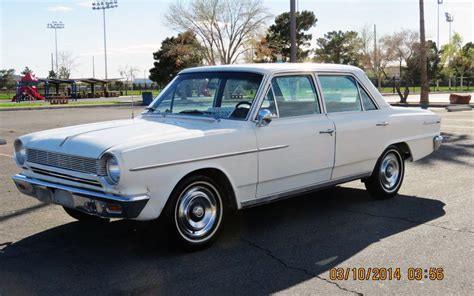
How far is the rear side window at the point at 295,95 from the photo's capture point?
5.32 m

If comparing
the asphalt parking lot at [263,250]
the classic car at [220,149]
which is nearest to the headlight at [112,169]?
the classic car at [220,149]

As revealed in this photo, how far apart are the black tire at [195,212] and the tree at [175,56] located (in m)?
49.8

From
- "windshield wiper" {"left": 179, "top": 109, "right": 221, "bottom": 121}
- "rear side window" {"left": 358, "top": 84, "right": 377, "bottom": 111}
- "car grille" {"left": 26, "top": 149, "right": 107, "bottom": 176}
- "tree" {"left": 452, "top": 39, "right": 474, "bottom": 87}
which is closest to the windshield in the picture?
"windshield wiper" {"left": 179, "top": 109, "right": 221, "bottom": 121}

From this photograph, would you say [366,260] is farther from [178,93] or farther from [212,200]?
[178,93]

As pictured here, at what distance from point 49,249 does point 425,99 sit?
85.4 ft

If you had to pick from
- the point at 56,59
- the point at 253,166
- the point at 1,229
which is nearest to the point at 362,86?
the point at 253,166

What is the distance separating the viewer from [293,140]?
205 inches

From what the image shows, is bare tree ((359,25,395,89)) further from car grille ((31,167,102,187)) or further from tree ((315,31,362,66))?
car grille ((31,167,102,187))

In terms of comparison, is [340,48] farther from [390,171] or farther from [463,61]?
[390,171]

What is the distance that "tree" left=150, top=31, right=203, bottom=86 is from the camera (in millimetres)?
53625

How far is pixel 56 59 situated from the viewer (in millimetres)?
86625

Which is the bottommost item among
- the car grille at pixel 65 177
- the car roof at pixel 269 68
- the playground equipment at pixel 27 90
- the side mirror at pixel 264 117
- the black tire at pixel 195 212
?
the black tire at pixel 195 212

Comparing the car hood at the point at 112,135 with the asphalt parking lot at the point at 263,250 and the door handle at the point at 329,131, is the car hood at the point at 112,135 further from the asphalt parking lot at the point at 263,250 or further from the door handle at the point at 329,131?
the door handle at the point at 329,131

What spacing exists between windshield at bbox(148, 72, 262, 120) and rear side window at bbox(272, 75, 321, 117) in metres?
0.26
